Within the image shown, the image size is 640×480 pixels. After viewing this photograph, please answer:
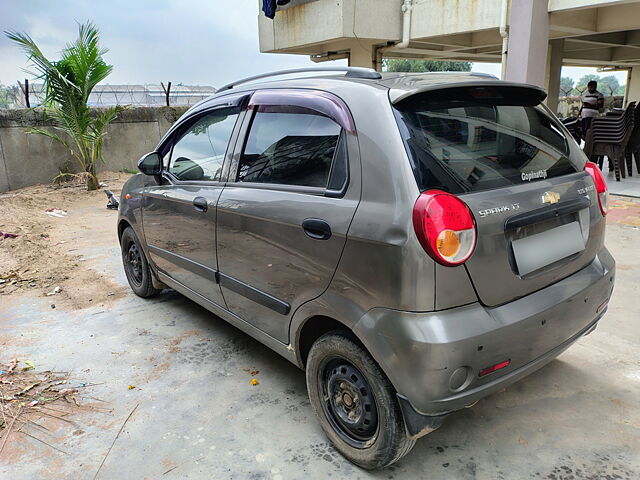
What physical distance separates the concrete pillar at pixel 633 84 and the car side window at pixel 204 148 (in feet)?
72.9

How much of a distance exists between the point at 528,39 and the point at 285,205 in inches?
284

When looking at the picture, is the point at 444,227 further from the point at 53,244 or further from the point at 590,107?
the point at 590,107

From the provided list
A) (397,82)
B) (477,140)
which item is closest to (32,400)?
(397,82)

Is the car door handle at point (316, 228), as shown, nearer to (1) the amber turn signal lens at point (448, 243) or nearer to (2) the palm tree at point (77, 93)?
(1) the amber turn signal lens at point (448, 243)

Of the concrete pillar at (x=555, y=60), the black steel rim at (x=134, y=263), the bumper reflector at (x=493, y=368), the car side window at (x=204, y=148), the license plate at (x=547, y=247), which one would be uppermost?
the concrete pillar at (x=555, y=60)

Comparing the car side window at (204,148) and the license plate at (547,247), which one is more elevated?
the car side window at (204,148)

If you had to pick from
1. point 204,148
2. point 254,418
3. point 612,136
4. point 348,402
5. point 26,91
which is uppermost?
point 26,91

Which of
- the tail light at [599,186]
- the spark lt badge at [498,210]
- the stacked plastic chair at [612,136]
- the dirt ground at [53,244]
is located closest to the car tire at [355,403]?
the spark lt badge at [498,210]

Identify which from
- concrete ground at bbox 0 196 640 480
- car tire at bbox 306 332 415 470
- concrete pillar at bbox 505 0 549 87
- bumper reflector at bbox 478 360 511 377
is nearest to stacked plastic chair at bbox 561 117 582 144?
concrete pillar at bbox 505 0 549 87

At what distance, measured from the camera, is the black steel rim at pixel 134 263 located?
4281 mm

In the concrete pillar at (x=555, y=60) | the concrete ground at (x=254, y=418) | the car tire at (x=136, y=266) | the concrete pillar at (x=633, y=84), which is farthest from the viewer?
the concrete pillar at (x=633, y=84)

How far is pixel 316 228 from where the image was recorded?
7.15 feet

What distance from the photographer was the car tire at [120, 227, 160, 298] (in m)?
4.13

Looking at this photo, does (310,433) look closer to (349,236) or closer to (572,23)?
(349,236)
